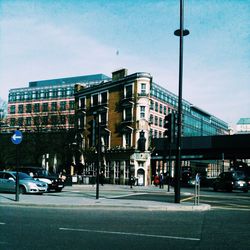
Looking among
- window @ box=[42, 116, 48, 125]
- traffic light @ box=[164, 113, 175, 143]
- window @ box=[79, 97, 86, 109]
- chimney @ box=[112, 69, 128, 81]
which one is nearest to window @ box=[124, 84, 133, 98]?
chimney @ box=[112, 69, 128, 81]

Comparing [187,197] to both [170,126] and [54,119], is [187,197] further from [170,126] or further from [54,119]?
[54,119]

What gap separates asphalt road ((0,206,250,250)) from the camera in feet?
23.2

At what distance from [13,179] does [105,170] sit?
33824 mm

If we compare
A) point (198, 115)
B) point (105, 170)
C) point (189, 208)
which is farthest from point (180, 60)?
point (198, 115)

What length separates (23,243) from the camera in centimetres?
703

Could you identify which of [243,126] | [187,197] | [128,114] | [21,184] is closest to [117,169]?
[128,114]

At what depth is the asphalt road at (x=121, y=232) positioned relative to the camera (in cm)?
707

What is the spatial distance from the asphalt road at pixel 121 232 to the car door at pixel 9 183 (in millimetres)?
8653

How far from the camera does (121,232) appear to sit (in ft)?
28.0

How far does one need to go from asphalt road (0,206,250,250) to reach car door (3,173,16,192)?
28.4ft

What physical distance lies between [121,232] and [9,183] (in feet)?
44.4

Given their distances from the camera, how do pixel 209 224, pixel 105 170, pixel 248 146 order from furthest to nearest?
pixel 105 170
pixel 248 146
pixel 209 224

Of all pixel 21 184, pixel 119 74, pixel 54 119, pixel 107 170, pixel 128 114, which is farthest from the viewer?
pixel 119 74

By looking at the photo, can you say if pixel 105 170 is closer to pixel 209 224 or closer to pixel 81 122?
pixel 81 122
